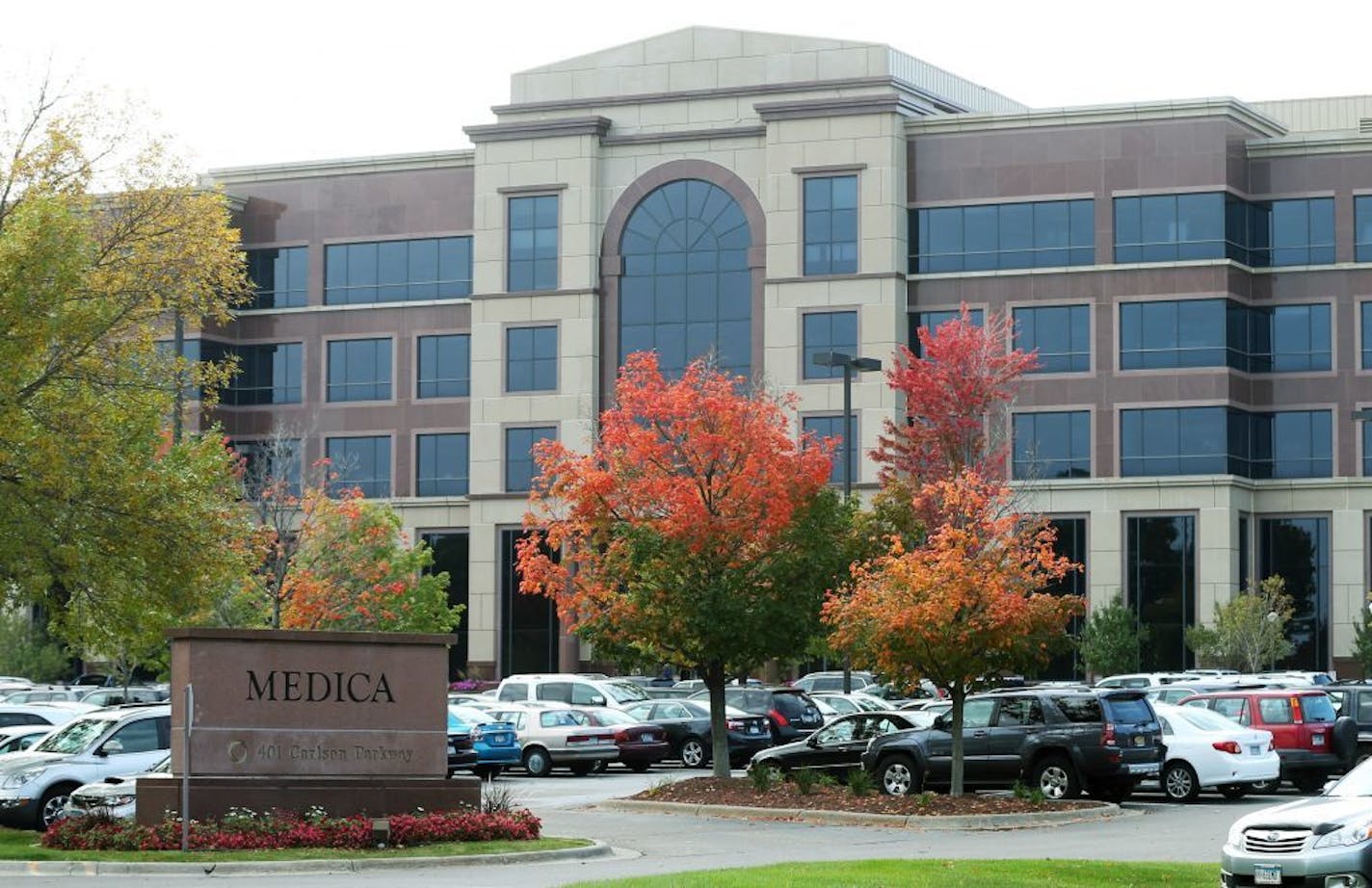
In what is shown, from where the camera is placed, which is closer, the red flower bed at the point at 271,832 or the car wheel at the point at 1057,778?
the red flower bed at the point at 271,832

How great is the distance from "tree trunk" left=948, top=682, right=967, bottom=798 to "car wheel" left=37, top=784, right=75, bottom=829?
12385 mm

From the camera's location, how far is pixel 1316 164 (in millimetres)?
71625

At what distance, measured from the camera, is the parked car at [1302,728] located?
3684 centimetres

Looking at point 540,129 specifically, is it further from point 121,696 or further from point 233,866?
point 233,866

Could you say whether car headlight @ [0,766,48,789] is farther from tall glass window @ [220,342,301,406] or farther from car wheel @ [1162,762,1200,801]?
tall glass window @ [220,342,301,406]

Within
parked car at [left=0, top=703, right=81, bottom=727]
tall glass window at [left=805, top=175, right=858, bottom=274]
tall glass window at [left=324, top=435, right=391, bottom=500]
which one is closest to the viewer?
parked car at [left=0, top=703, right=81, bottom=727]

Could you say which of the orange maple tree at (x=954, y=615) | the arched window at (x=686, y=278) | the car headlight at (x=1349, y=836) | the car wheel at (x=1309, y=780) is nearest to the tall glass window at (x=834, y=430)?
the arched window at (x=686, y=278)

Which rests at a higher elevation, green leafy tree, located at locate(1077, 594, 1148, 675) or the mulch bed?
green leafy tree, located at locate(1077, 594, 1148, 675)

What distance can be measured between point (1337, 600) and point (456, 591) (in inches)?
1125

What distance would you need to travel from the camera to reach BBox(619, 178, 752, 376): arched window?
2911 inches

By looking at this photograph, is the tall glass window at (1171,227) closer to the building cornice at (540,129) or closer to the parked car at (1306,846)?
the building cornice at (540,129)

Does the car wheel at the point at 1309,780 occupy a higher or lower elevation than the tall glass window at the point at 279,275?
lower

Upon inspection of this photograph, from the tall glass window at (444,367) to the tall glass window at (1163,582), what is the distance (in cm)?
2299

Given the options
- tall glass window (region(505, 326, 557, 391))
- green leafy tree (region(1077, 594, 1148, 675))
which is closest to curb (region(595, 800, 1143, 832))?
green leafy tree (region(1077, 594, 1148, 675))
